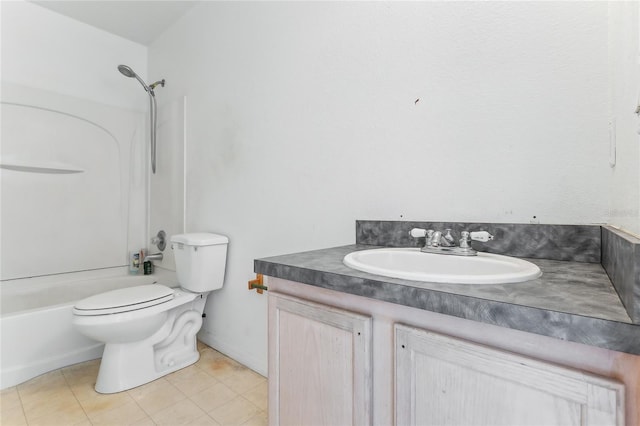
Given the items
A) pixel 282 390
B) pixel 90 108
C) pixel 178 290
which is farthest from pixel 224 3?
pixel 282 390

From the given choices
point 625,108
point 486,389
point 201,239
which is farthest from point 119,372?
point 625,108

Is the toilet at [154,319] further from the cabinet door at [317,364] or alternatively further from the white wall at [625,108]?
the white wall at [625,108]

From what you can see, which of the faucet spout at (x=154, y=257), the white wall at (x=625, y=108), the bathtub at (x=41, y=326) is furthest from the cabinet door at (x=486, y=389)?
the faucet spout at (x=154, y=257)

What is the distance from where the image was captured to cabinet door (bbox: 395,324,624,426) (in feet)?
1.50

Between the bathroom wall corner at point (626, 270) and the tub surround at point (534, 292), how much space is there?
0.05 feet

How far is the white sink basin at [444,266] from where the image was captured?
0.63 metres

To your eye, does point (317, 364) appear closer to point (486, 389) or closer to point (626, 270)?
point (486, 389)

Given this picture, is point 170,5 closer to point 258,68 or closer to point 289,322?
point 258,68

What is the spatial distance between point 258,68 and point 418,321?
1.64 m

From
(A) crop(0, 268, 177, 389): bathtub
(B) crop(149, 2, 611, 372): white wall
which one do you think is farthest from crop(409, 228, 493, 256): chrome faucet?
(A) crop(0, 268, 177, 389): bathtub

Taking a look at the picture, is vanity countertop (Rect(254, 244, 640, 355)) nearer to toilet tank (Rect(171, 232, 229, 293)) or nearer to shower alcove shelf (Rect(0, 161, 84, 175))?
toilet tank (Rect(171, 232, 229, 293))

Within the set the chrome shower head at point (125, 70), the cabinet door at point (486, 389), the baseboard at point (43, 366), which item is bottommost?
the baseboard at point (43, 366)

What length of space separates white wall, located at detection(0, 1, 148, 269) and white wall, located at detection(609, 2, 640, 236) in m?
3.03

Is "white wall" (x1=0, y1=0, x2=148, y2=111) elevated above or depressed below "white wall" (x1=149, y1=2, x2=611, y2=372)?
above
